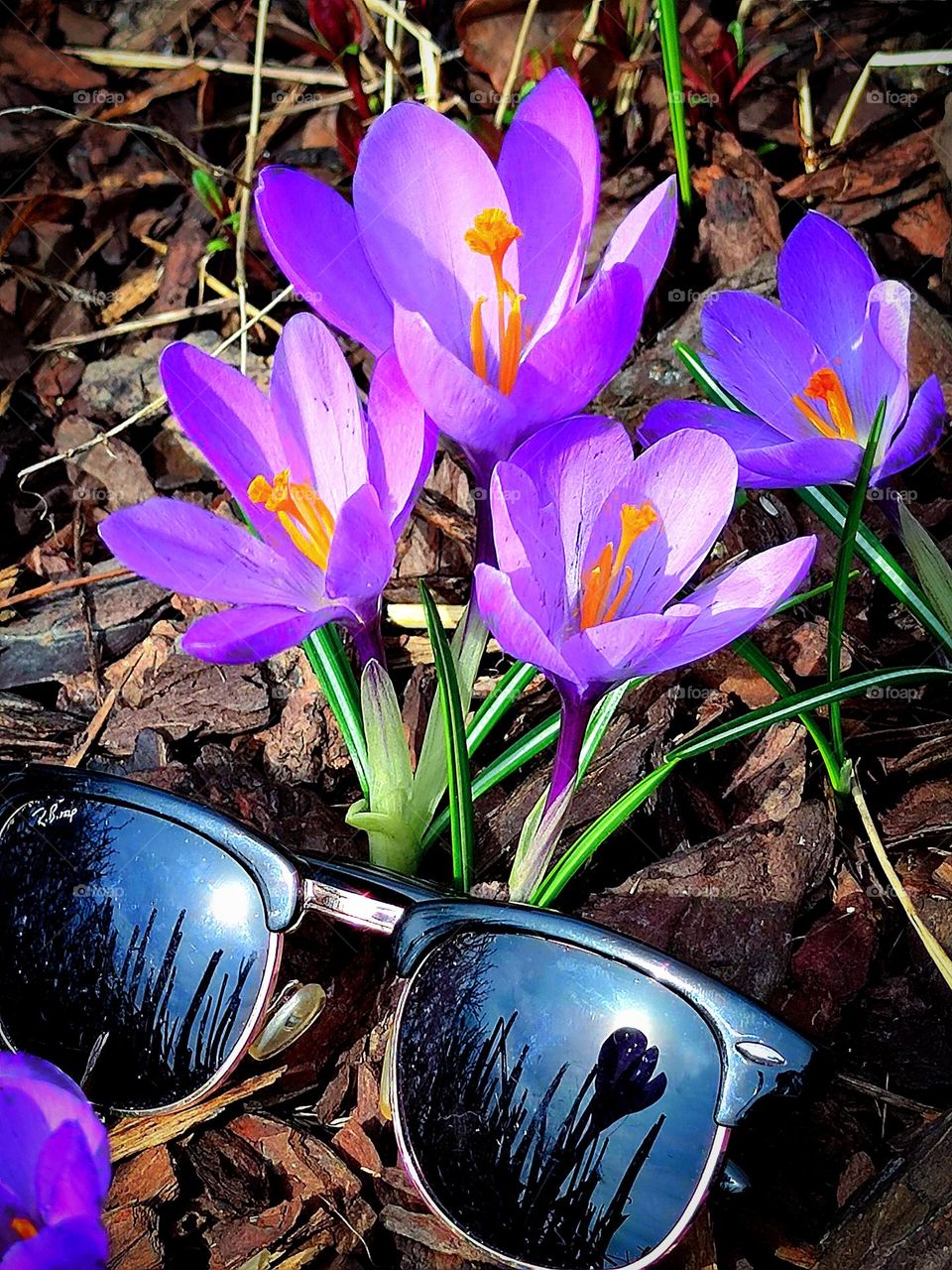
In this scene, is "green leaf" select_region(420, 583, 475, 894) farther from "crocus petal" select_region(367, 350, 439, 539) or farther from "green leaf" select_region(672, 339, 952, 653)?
"green leaf" select_region(672, 339, 952, 653)

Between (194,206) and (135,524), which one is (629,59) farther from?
(135,524)

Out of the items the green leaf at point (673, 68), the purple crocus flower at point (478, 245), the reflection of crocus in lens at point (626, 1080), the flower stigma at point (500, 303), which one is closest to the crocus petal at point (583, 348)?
the purple crocus flower at point (478, 245)

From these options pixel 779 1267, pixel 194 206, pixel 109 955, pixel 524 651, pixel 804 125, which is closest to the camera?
pixel 524 651

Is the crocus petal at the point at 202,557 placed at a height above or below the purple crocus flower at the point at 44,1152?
above

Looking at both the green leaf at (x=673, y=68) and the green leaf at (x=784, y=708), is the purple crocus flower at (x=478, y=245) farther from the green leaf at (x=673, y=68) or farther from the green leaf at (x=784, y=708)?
the green leaf at (x=673, y=68)

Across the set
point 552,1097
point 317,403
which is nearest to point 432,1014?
point 552,1097

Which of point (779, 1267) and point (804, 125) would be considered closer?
point (779, 1267)

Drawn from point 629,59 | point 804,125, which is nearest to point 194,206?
point 629,59
